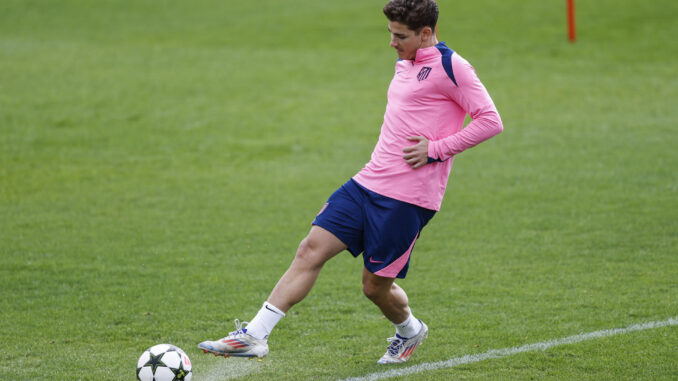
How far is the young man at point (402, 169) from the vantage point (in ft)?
15.5

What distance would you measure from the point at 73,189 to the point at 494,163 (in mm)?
6184

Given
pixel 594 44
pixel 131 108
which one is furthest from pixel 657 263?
pixel 594 44

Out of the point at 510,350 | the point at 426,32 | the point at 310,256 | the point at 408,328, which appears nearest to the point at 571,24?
the point at 510,350

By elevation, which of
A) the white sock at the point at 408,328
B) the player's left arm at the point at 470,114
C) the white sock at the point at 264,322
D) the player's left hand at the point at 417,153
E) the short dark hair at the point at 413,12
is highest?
the short dark hair at the point at 413,12

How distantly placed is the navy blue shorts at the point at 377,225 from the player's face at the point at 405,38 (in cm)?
86

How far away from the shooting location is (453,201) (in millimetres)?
10391

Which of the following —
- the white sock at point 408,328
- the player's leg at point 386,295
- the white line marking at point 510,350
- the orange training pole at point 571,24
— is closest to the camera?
the player's leg at point 386,295

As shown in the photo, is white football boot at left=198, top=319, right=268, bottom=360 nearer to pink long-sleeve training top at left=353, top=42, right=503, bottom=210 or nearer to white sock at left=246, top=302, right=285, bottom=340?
white sock at left=246, top=302, right=285, bottom=340

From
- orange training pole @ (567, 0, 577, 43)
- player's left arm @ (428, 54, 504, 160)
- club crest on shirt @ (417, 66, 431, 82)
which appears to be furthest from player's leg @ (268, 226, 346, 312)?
orange training pole @ (567, 0, 577, 43)

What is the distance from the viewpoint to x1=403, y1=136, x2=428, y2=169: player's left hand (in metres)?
4.75

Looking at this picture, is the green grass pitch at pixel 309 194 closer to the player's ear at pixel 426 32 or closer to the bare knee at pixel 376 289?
the bare knee at pixel 376 289

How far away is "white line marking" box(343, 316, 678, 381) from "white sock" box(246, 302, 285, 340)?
684 mm

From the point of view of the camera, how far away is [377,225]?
16.0 feet

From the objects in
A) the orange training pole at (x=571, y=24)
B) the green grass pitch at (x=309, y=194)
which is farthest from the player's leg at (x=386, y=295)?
the orange training pole at (x=571, y=24)
